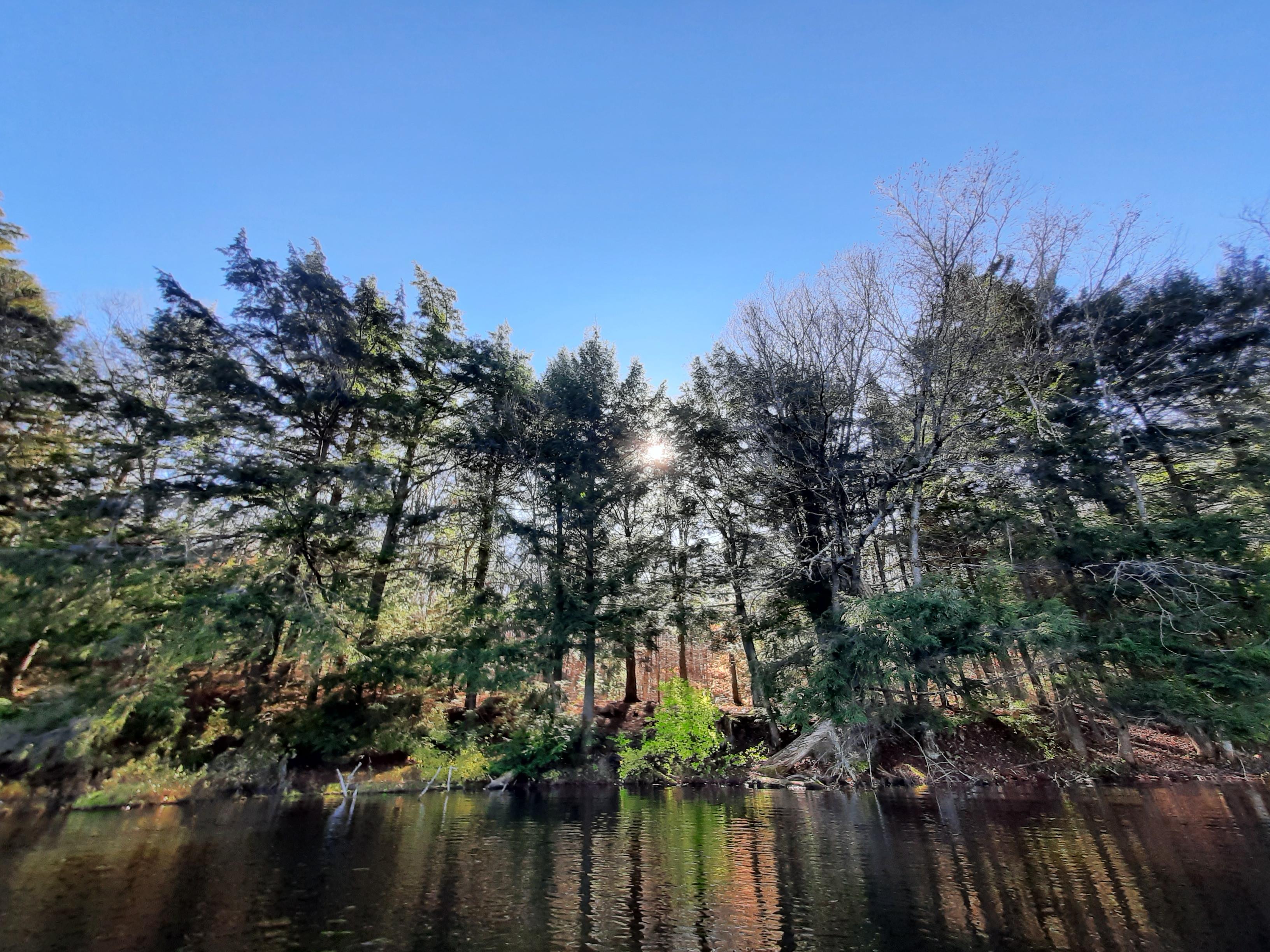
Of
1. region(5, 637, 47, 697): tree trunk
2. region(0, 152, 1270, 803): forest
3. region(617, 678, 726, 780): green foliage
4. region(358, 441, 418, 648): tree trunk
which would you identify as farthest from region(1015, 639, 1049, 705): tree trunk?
region(5, 637, 47, 697): tree trunk

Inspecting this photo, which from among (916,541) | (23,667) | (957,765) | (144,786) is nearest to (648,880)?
(916,541)

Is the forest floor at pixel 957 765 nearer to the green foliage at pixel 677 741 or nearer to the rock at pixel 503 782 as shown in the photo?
the rock at pixel 503 782

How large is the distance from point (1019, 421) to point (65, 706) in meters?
27.4

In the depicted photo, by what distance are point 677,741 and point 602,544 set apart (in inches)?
317

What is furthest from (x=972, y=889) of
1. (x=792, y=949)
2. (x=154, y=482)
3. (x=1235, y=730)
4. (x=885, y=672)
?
(x=154, y=482)

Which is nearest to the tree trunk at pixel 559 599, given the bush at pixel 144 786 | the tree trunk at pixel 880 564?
the bush at pixel 144 786

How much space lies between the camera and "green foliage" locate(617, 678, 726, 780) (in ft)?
62.7

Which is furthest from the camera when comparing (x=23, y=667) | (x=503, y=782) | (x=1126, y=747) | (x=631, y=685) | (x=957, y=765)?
(x=631, y=685)

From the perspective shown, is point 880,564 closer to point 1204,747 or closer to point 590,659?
point 590,659

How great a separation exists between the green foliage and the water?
6.46 metres

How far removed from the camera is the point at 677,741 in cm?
1927

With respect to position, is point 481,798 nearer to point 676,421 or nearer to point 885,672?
point 885,672

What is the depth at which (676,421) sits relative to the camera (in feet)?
78.1

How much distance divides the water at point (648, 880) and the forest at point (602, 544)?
3.39m
